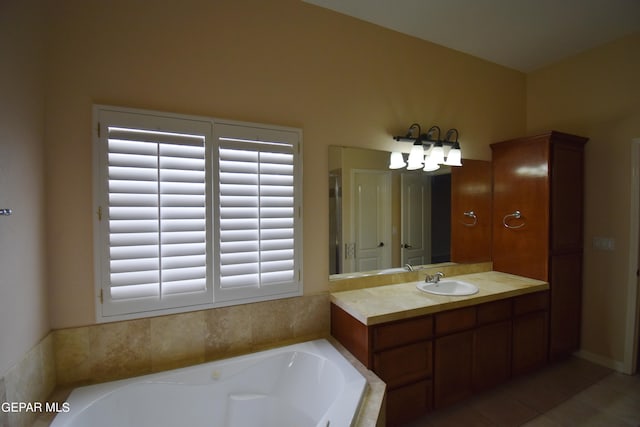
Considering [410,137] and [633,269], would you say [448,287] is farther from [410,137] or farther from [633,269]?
[633,269]

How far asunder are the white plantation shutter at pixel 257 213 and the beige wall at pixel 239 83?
0.39 feet

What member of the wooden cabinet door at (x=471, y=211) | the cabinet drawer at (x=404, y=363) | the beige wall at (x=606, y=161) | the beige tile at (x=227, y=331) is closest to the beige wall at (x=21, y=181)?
the beige tile at (x=227, y=331)

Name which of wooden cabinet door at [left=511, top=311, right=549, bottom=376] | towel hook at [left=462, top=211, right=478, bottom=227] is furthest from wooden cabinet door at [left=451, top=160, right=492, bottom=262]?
wooden cabinet door at [left=511, top=311, right=549, bottom=376]

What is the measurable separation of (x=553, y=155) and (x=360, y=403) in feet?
8.44

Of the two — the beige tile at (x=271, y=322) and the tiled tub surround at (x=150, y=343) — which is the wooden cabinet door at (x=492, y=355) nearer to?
the tiled tub surround at (x=150, y=343)

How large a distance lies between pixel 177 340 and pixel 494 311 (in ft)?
7.21

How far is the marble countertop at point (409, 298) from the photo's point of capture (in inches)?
65.9

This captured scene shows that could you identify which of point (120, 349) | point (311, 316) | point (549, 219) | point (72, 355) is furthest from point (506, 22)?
point (72, 355)

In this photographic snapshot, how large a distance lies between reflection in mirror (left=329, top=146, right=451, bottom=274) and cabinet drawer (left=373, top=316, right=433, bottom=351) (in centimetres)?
56

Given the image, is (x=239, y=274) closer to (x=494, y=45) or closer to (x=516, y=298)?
(x=516, y=298)

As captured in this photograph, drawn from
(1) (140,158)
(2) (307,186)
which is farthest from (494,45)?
(1) (140,158)

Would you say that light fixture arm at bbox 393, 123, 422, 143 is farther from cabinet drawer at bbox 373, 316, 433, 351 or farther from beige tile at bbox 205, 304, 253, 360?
beige tile at bbox 205, 304, 253, 360

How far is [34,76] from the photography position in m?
1.29

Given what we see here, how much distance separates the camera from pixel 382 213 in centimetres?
224
